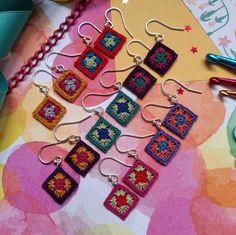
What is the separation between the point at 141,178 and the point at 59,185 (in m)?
0.15

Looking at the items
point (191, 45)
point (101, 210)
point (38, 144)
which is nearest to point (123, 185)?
point (101, 210)

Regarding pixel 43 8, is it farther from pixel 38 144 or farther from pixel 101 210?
pixel 101 210

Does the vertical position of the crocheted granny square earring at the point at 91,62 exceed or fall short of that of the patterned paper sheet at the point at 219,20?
it falls short

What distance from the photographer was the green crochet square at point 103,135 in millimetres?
797

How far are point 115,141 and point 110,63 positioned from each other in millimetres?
162

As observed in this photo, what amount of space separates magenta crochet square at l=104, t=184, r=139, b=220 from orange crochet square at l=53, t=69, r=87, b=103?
7.8 inches

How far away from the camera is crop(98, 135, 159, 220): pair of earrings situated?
76cm

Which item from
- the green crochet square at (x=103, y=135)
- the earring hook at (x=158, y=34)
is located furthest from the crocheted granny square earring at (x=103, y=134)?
the earring hook at (x=158, y=34)

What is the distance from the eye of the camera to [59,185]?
777 mm

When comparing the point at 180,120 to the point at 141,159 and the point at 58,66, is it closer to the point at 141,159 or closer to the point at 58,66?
the point at 141,159

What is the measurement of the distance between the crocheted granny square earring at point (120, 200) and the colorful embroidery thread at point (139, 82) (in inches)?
6.9

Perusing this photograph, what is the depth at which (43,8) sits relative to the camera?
2.88 ft

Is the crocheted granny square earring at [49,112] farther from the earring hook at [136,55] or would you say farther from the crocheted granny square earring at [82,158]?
the earring hook at [136,55]

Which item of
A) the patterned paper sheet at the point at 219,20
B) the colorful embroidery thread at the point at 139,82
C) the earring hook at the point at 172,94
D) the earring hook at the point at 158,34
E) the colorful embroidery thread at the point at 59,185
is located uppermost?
the patterned paper sheet at the point at 219,20
